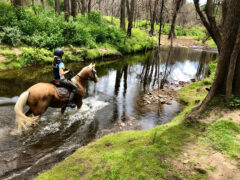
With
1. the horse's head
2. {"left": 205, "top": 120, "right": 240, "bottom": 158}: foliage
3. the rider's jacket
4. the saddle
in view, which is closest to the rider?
the rider's jacket

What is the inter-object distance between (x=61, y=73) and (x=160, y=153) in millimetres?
4495

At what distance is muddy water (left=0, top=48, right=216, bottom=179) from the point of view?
4.78 meters

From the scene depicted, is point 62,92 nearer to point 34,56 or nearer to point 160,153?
point 160,153

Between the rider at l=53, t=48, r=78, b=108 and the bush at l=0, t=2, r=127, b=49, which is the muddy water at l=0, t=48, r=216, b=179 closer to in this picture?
the rider at l=53, t=48, r=78, b=108

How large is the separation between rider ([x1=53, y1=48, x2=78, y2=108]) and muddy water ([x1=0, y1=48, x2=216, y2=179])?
3.90 ft

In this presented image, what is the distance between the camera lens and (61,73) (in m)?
6.32

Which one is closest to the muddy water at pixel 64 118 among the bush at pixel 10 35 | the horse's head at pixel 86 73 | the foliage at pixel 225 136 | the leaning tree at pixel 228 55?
the horse's head at pixel 86 73

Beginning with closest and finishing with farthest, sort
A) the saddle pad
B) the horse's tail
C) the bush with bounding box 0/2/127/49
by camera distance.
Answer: the horse's tail → the saddle pad → the bush with bounding box 0/2/127/49

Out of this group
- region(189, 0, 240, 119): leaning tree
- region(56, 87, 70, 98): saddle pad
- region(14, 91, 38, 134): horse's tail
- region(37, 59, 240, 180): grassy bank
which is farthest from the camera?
region(56, 87, 70, 98): saddle pad

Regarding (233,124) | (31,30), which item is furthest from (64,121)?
(31,30)

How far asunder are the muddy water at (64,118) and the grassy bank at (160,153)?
3.71ft

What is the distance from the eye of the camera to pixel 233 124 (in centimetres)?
442

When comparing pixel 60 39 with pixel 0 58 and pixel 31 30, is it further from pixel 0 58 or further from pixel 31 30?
pixel 0 58

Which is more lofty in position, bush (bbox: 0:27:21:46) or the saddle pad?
bush (bbox: 0:27:21:46)
